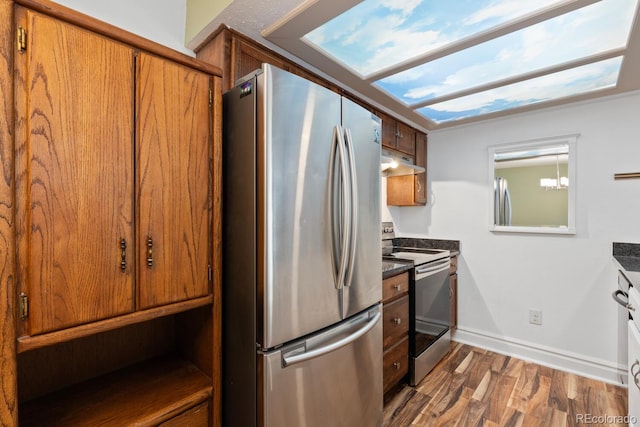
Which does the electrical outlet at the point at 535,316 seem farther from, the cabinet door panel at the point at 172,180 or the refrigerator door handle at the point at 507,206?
the cabinet door panel at the point at 172,180

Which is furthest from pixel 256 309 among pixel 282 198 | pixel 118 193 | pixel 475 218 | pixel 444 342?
pixel 475 218

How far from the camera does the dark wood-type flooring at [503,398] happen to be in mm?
1929

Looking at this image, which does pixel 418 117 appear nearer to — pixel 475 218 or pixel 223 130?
pixel 475 218

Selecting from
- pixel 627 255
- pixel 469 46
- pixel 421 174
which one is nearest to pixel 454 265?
pixel 421 174

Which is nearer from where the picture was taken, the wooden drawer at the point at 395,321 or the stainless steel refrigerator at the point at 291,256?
the stainless steel refrigerator at the point at 291,256

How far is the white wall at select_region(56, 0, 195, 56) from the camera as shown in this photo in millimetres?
1338

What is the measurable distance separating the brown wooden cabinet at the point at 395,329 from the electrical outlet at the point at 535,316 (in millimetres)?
1374

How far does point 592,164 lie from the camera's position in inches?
98.3

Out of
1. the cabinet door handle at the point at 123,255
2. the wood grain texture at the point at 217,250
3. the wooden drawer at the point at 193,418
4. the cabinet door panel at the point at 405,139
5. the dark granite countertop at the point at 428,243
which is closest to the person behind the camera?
the cabinet door handle at the point at 123,255

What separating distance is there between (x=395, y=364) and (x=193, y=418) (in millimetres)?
A: 1433

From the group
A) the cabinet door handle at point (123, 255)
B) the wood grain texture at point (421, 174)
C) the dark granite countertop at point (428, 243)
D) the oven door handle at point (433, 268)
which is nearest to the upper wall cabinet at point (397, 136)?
the wood grain texture at point (421, 174)

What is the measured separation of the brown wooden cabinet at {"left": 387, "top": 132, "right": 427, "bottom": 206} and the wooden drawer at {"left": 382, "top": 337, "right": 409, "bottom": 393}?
4.84 feet

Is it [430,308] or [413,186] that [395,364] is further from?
[413,186]

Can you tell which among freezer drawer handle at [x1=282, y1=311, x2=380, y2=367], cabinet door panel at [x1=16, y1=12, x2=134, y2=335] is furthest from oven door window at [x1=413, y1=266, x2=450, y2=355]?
cabinet door panel at [x1=16, y1=12, x2=134, y2=335]
